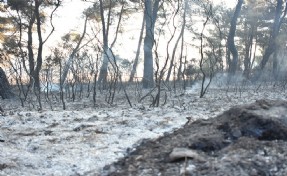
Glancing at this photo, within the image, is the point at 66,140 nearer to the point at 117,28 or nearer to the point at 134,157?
the point at 134,157

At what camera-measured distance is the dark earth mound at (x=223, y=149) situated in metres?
2.43

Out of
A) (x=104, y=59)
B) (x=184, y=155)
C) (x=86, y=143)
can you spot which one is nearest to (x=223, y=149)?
(x=184, y=155)

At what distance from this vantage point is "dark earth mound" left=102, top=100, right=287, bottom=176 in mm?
2430

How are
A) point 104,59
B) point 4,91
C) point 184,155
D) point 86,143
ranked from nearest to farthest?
point 184,155 → point 86,143 → point 4,91 → point 104,59

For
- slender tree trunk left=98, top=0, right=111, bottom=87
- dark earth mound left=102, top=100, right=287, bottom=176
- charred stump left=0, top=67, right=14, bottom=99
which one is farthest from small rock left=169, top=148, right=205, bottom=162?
slender tree trunk left=98, top=0, right=111, bottom=87

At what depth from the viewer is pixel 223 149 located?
282 centimetres

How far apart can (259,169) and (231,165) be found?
0.19 metres

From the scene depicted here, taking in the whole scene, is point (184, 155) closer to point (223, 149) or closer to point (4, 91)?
point (223, 149)

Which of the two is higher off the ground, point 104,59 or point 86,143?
point 104,59

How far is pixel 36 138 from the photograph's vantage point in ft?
12.3

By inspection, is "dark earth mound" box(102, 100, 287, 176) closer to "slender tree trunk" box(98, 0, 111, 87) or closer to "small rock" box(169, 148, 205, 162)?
"small rock" box(169, 148, 205, 162)

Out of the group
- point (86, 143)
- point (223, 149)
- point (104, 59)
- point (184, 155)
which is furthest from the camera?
point (104, 59)

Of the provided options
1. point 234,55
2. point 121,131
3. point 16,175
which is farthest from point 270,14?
point 16,175

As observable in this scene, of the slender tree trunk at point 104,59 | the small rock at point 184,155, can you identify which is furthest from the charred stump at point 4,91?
the small rock at point 184,155
